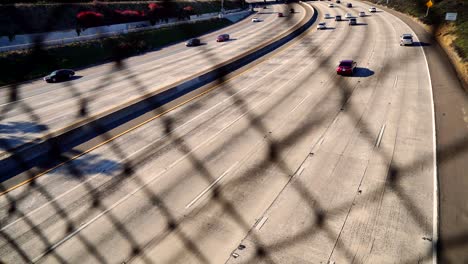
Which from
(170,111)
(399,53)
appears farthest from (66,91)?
(399,53)

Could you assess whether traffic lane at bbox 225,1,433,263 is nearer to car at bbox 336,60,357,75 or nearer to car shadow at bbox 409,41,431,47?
car at bbox 336,60,357,75

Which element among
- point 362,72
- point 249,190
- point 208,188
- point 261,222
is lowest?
point 208,188

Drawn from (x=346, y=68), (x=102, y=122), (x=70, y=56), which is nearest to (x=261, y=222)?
(x=102, y=122)

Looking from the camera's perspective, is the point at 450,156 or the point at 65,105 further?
the point at 65,105

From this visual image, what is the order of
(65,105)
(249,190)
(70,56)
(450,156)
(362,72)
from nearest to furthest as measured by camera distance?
(249,190) → (450,156) → (65,105) → (362,72) → (70,56)

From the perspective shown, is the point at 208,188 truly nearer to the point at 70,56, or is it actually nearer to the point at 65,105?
the point at 65,105

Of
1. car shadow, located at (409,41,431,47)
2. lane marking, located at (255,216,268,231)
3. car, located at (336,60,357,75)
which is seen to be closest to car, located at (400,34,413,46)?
car shadow, located at (409,41,431,47)

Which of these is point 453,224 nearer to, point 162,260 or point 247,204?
point 247,204

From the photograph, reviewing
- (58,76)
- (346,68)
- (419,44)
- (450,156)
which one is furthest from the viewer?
(419,44)
